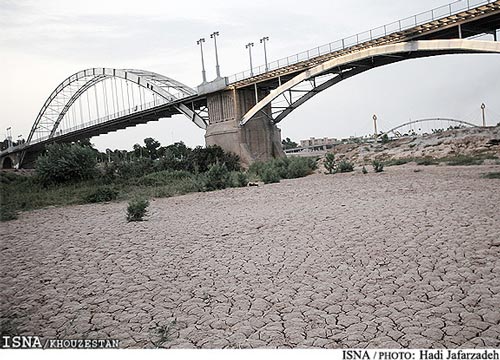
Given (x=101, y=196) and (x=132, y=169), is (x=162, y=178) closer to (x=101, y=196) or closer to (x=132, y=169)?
(x=132, y=169)

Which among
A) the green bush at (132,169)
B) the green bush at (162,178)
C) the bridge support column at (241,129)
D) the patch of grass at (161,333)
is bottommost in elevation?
the patch of grass at (161,333)

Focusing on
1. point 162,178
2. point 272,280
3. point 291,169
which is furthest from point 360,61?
point 272,280

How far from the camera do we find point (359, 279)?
10.6 ft

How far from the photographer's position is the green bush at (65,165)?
1437 cm

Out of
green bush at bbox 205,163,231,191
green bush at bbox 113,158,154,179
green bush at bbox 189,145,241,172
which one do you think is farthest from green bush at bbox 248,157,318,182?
green bush at bbox 113,158,154,179

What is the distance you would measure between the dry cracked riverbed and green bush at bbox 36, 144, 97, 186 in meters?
8.78

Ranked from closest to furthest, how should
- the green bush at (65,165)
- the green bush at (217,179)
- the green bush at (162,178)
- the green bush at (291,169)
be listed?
the green bush at (217,179) < the green bush at (65,165) < the green bush at (162,178) < the green bush at (291,169)

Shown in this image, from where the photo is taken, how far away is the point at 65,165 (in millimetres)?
14641

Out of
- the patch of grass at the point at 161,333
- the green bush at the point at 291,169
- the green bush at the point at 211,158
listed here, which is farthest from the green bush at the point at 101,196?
the green bush at the point at 211,158

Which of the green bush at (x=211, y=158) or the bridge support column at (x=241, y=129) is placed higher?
the bridge support column at (x=241, y=129)

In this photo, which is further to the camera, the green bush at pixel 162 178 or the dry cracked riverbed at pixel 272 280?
the green bush at pixel 162 178

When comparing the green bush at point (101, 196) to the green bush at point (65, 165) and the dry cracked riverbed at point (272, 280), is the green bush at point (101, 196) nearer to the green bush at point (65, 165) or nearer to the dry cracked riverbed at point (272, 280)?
the green bush at point (65, 165)

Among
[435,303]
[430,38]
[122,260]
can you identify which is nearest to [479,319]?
[435,303]

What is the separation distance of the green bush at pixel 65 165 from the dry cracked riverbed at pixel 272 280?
346 inches
